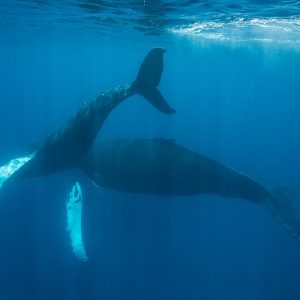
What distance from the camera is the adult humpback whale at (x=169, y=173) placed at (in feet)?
41.9

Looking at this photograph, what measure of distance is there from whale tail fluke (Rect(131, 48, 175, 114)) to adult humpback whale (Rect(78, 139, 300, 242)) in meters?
1.64

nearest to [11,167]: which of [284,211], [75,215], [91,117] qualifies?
[91,117]

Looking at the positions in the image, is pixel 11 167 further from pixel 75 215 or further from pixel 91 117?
pixel 75 215

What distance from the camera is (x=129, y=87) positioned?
38.1 feet

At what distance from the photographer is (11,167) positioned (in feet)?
38.7

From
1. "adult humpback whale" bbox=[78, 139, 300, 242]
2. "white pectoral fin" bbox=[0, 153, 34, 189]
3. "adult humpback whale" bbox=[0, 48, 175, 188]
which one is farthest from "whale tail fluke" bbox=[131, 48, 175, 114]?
"white pectoral fin" bbox=[0, 153, 34, 189]

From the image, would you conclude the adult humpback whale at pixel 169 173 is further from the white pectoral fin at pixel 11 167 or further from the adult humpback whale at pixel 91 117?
the white pectoral fin at pixel 11 167

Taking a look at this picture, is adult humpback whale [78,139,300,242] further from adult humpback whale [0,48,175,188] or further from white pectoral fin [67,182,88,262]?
adult humpback whale [0,48,175,188]

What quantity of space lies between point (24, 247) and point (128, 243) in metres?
6.13

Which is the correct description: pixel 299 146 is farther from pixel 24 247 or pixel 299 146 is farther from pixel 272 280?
pixel 24 247

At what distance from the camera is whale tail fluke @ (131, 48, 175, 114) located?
1124 cm

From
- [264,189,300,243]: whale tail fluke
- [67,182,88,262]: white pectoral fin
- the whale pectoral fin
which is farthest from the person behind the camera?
[67,182,88,262]: white pectoral fin

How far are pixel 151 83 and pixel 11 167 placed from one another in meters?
4.86

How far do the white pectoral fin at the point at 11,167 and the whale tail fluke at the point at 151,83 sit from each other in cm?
412
